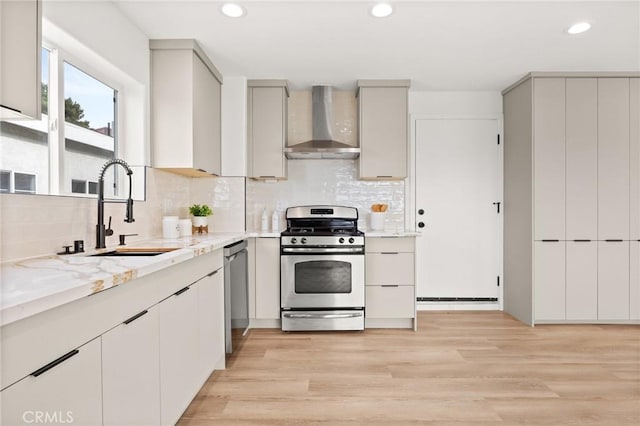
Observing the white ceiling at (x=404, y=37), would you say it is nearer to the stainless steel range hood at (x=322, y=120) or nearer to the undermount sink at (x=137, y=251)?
the stainless steel range hood at (x=322, y=120)

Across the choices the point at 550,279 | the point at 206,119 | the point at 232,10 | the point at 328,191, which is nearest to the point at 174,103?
the point at 206,119

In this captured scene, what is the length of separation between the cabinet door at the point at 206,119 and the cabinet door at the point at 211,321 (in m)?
1.02

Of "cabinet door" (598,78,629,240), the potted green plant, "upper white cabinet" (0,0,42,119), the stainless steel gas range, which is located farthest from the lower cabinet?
"upper white cabinet" (0,0,42,119)

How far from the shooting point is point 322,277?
131 inches

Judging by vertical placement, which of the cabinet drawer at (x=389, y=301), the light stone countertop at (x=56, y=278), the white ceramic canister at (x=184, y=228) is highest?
the white ceramic canister at (x=184, y=228)

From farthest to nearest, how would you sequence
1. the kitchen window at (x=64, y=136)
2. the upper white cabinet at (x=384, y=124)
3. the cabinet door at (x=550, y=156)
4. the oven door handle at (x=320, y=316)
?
the upper white cabinet at (x=384, y=124) < the cabinet door at (x=550, y=156) < the oven door handle at (x=320, y=316) < the kitchen window at (x=64, y=136)

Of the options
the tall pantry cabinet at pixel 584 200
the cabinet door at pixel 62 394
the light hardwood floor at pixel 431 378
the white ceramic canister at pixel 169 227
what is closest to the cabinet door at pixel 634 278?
the tall pantry cabinet at pixel 584 200

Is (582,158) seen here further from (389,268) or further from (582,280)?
(389,268)

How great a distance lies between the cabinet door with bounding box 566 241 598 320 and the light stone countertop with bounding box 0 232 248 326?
11.6ft

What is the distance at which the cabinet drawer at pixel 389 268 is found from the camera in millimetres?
3406

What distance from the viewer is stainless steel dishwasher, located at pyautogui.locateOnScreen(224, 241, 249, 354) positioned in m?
2.62

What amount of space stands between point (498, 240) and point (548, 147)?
1124 millimetres

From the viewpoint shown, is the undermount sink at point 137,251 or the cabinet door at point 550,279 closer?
the undermount sink at point 137,251

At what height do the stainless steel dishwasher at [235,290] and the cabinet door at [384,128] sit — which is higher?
the cabinet door at [384,128]
